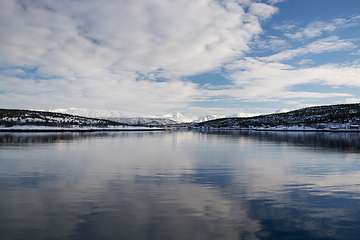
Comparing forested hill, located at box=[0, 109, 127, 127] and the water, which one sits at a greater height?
forested hill, located at box=[0, 109, 127, 127]

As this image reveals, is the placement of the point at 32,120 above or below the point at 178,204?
above

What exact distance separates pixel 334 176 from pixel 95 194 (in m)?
14.1

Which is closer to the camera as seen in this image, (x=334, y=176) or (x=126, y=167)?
(x=334, y=176)

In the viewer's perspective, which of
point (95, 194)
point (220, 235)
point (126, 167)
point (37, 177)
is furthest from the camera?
point (126, 167)

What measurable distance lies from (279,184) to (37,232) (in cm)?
1095

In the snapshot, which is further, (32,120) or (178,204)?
(32,120)

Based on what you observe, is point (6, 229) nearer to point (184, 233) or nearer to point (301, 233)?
point (184, 233)

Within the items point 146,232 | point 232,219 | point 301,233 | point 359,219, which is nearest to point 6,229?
point 146,232

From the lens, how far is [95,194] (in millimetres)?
9523

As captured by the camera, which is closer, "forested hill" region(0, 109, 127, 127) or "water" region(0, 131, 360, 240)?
"water" region(0, 131, 360, 240)

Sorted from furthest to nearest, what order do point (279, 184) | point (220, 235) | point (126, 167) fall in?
point (126, 167)
point (279, 184)
point (220, 235)

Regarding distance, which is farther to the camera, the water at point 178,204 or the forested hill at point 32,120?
the forested hill at point 32,120

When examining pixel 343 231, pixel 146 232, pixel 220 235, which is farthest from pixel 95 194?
pixel 343 231

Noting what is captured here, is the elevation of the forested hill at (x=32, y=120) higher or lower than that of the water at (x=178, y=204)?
higher
